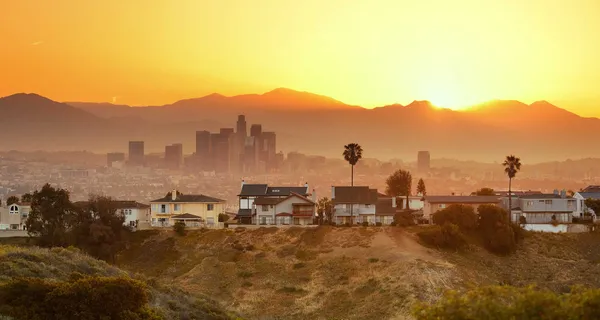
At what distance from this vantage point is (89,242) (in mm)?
88000

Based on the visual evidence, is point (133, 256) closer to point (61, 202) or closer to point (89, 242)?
point (89, 242)

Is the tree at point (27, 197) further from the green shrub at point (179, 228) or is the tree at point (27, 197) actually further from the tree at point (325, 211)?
the tree at point (325, 211)

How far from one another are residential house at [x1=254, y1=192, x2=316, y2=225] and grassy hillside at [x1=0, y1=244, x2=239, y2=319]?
46.5 metres

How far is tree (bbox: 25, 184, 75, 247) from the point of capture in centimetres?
9225

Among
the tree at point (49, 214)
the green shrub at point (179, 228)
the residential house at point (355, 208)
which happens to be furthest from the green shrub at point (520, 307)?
the residential house at point (355, 208)

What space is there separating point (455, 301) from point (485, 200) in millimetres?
85329

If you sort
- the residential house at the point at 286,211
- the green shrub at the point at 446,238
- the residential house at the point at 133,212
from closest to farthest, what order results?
1. the green shrub at the point at 446,238
2. the residential house at the point at 286,211
3. the residential house at the point at 133,212

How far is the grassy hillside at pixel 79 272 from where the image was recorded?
1767 inches

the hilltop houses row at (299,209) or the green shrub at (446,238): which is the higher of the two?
the hilltop houses row at (299,209)

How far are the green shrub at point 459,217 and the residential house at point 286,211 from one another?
17.6 meters

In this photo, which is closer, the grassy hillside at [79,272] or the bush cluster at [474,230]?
the grassy hillside at [79,272]

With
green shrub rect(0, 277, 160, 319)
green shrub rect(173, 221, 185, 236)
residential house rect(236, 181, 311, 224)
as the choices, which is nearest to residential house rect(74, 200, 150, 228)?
green shrub rect(173, 221, 185, 236)

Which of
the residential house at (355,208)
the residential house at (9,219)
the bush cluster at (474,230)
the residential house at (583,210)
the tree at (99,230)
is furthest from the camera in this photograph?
the residential house at (9,219)

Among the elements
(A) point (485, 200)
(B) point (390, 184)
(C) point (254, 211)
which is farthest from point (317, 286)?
(B) point (390, 184)
